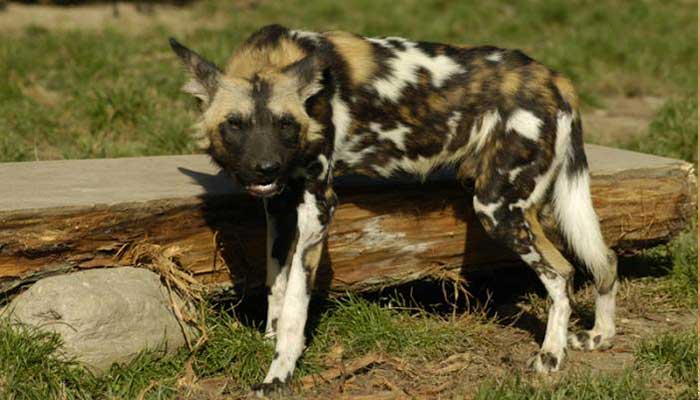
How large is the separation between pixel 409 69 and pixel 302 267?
2.83 ft

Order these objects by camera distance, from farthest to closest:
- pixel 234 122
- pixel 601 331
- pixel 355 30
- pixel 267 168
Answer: pixel 355 30
pixel 601 331
pixel 234 122
pixel 267 168

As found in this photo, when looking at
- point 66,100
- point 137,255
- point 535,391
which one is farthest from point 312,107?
point 66,100

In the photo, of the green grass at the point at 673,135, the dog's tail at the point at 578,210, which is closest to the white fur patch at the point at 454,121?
the dog's tail at the point at 578,210

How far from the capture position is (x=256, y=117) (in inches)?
127

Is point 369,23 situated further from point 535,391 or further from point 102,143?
point 535,391

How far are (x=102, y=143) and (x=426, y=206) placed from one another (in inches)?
91.8

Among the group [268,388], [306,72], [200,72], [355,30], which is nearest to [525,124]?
[306,72]

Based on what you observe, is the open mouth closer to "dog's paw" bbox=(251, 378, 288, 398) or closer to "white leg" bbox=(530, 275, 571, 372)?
"dog's paw" bbox=(251, 378, 288, 398)

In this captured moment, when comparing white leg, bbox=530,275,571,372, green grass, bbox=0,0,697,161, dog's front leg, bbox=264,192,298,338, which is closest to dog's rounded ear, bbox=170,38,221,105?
dog's front leg, bbox=264,192,298,338

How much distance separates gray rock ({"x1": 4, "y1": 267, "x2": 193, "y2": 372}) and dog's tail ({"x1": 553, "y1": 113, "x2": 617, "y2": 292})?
1.55 m

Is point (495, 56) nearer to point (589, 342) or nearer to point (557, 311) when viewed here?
point (557, 311)

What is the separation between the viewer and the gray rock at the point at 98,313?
3.23m

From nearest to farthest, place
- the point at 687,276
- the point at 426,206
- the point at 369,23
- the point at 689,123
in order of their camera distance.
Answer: the point at 426,206, the point at 687,276, the point at 689,123, the point at 369,23

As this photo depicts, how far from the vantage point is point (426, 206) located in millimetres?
3883
